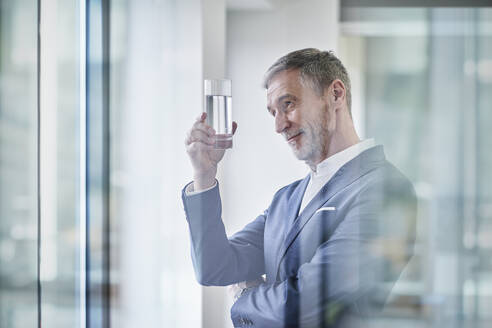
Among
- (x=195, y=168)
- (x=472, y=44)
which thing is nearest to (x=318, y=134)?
(x=195, y=168)

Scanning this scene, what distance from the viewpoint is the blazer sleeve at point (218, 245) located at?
1244 millimetres

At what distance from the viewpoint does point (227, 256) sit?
1264mm

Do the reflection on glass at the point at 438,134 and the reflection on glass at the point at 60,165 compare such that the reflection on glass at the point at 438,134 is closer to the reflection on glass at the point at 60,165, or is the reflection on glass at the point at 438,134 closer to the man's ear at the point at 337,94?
the man's ear at the point at 337,94

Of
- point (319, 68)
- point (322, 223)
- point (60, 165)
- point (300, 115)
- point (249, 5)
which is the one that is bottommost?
point (322, 223)

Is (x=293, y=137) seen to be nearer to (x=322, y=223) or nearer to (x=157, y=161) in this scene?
(x=322, y=223)

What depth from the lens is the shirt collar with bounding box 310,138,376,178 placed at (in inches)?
47.6

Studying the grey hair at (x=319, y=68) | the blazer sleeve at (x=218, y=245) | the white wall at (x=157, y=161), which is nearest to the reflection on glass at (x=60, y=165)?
the white wall at (x=157, y=161)

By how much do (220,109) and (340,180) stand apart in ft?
1.02

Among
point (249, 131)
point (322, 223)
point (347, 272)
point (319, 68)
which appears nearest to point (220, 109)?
point (249, 131)

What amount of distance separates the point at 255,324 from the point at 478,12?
2.75 ft

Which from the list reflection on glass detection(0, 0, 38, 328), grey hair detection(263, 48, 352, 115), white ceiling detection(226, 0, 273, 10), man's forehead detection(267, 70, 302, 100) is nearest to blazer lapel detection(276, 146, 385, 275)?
grey hair detection(263, 48, 352, 115)

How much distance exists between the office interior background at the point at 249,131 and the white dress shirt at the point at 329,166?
3 centimetres

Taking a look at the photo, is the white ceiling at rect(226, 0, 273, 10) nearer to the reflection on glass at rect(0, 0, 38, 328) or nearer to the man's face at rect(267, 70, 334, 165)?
the man's face at rect(267, 70, 334, 165)

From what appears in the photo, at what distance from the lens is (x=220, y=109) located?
4.18ft
